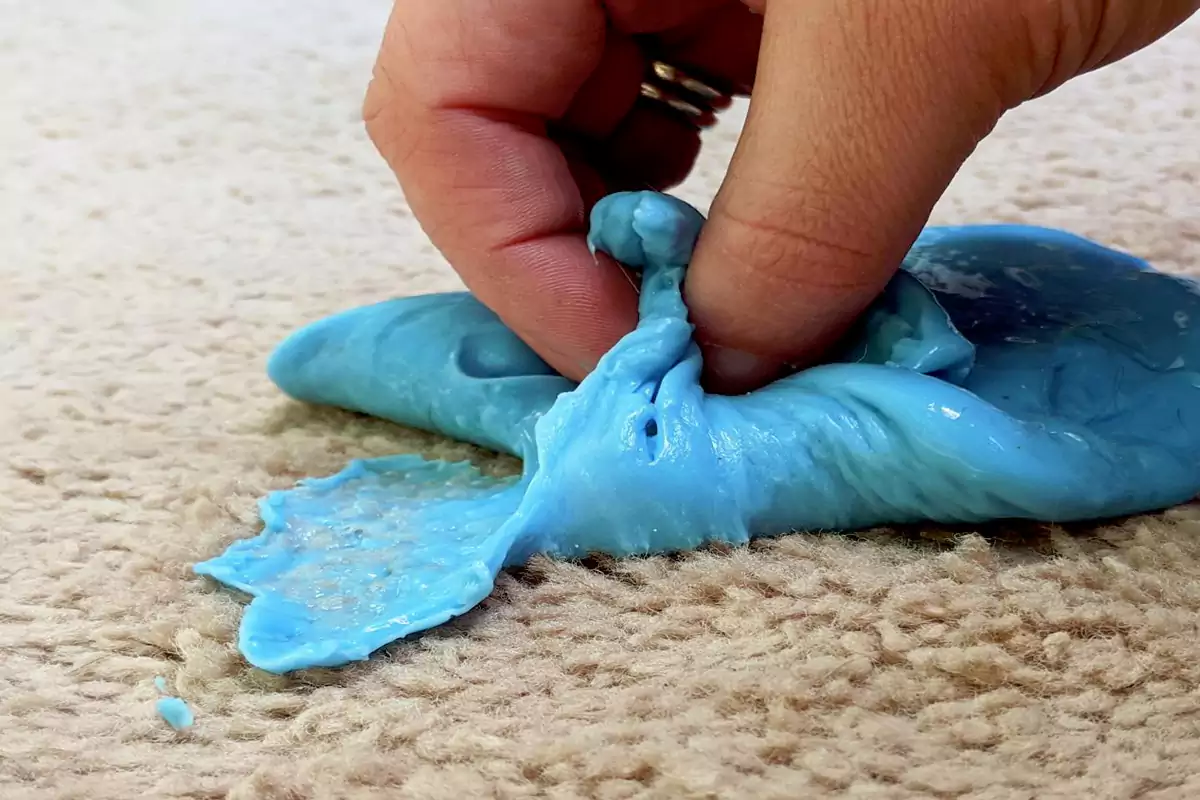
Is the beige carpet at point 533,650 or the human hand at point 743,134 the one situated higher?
the human hand at point 743,134

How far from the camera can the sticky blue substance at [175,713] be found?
0.48m

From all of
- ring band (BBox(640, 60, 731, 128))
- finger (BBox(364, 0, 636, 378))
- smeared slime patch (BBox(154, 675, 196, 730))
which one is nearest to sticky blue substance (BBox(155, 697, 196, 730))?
smeared slime patch (BBox(154, 675, 196, 730))

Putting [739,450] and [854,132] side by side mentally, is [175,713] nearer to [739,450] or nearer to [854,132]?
[739,450]

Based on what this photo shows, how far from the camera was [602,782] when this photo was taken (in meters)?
0.42

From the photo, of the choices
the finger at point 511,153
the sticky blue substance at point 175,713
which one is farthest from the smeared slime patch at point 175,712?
the finger at point 511,153

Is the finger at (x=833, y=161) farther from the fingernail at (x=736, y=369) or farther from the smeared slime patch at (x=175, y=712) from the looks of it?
the smeared slime patch at (x=175, y=712)

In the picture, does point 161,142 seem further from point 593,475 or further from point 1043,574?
point 1043,574

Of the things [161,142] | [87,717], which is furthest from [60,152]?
[87,717]

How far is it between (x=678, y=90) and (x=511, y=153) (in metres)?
0.20

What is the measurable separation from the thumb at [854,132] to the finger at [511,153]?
8cm

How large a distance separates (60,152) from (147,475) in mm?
670

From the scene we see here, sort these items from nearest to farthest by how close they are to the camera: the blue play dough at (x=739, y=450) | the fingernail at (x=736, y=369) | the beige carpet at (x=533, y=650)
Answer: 1. the beige carpet at (x=533, y=650)
2. the blue play dough at (x=739, y=450)
3. the fingernail at (x=736, y=369)

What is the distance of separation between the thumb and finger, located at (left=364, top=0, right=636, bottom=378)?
0.08 meters

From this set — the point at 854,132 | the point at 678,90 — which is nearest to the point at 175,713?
the point at 854,132
